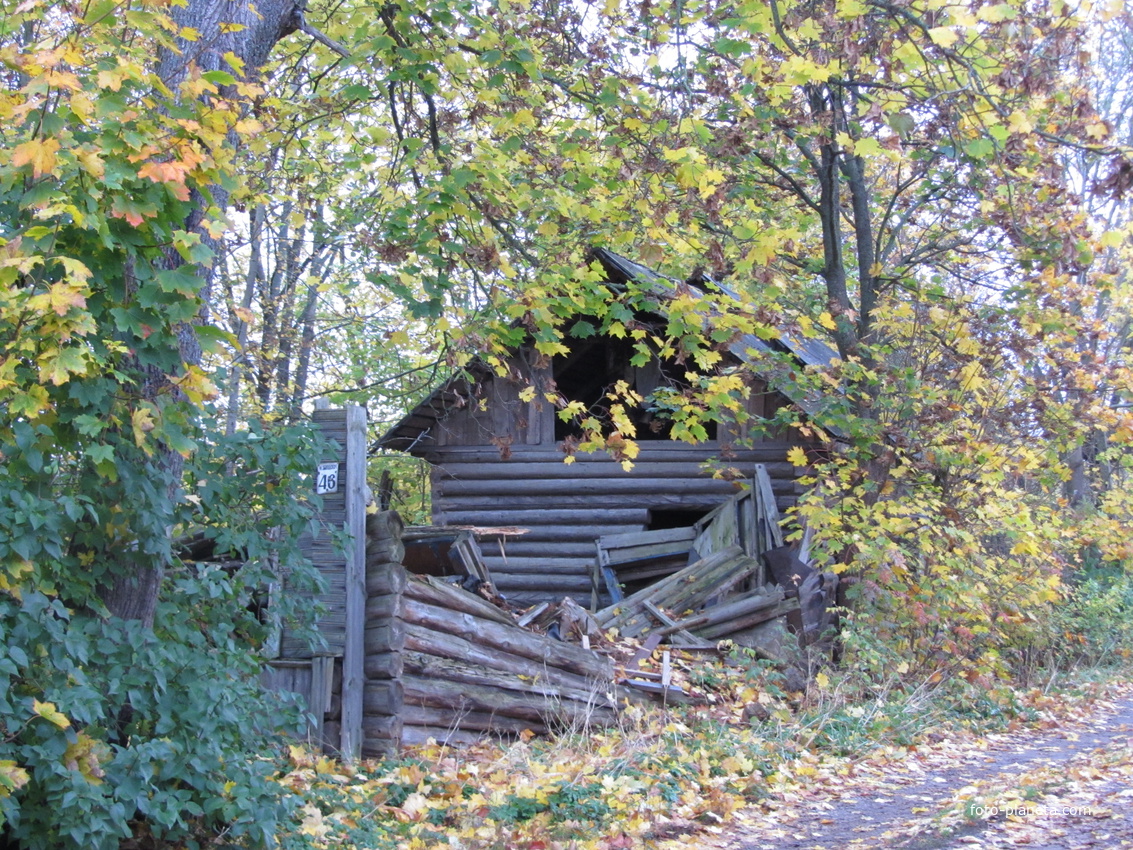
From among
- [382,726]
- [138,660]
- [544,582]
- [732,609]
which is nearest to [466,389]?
[544,582]

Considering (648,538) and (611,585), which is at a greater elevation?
(648,538)

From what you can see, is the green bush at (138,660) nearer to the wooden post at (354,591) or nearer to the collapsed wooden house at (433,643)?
the collapsed wooden house at (433,643)

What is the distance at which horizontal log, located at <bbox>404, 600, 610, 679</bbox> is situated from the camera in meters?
7.45

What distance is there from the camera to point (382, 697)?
23.2 ft

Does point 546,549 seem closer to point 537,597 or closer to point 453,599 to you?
point 537,597

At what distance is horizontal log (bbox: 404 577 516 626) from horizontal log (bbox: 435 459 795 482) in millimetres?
5922

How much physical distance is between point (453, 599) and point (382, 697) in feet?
3.13

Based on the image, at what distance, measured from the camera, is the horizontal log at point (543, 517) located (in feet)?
45.3

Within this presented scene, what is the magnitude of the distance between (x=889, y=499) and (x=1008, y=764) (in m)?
3.76

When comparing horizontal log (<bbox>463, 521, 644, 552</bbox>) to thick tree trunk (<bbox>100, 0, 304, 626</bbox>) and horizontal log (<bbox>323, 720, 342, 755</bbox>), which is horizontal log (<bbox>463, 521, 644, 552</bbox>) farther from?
thick tree trunk (<bbox>100, 0, 304, 626</bbox>)

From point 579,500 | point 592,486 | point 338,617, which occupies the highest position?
point 592,486

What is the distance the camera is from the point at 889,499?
1126 cm

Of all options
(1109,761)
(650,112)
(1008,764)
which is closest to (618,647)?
(1008,764)

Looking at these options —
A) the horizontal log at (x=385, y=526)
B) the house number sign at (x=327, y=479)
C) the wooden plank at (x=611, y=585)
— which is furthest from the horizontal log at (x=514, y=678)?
the wooden plank at (x=611, y=585)
